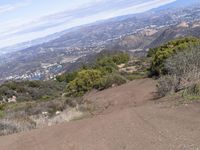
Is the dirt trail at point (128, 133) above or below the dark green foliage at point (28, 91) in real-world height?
above

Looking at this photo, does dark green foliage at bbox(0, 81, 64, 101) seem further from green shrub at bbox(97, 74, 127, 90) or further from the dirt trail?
the dirt trail

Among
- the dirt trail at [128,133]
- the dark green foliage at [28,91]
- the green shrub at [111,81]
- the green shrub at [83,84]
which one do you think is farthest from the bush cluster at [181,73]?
the dark green foliage at [28,91]

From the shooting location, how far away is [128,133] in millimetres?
10750

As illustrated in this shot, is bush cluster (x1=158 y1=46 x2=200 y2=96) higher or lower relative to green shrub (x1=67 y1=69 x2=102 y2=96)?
higher

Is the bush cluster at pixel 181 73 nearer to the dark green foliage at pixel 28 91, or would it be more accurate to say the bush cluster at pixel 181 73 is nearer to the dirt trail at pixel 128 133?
the dirt trail at pixel 128 133

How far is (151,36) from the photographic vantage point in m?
188

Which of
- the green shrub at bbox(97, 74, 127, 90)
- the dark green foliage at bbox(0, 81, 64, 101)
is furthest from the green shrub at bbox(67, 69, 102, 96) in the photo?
the dark green foliage at bbox(0, 81, 64, 101)

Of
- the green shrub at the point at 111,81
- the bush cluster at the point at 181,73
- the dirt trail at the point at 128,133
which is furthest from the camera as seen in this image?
the green shrub at the point at 111,81

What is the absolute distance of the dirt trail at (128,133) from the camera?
9.47 m

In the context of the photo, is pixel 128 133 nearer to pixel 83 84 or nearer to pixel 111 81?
pixel 111 81

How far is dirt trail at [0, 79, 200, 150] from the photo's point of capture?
9469 mm

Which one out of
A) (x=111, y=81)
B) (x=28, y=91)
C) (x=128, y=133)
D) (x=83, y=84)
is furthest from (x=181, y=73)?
(x=28, y=91)

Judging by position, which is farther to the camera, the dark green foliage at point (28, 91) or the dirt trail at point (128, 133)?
the dark green foliage at point (28, 91)

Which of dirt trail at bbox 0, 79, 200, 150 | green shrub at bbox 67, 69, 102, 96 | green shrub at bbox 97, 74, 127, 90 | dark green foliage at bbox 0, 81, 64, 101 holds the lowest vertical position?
dark green foliage at bbox 0, 81, 64, 101
